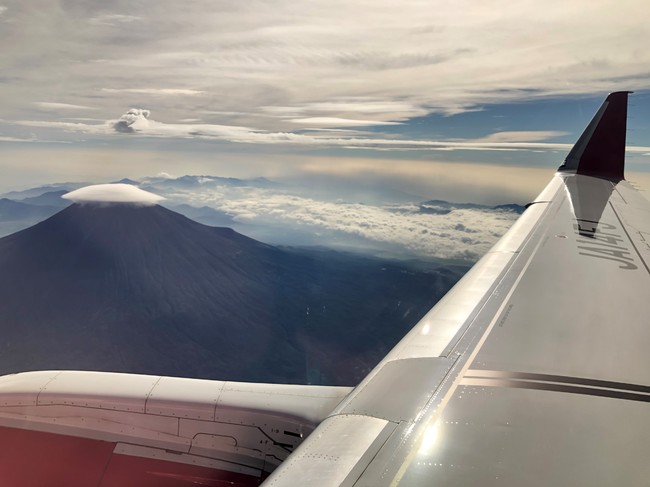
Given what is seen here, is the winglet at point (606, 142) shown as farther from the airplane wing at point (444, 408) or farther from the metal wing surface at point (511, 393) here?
the metal wing surface at point (511, 393)

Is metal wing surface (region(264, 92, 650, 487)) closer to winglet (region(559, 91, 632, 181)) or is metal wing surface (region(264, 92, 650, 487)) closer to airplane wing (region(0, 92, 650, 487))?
airplane wing (region(0, 92, 650, 487))

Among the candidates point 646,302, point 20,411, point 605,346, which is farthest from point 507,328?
point 20,411

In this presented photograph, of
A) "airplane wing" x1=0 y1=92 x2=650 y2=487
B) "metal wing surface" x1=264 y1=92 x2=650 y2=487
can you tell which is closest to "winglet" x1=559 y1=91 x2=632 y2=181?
"airplane wing" x1=0 y1=92 x2=650 y2=487

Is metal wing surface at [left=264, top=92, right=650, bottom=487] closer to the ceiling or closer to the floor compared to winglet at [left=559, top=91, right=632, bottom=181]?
closer to the floor

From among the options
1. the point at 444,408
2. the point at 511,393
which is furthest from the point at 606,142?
the point at 444,408

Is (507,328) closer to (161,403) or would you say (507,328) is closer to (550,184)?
(161,403)

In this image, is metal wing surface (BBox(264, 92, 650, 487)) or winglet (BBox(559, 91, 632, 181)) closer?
metal wing surface (BBox(264, 92, 650, 487))

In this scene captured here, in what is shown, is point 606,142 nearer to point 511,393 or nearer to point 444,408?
point 511,393
